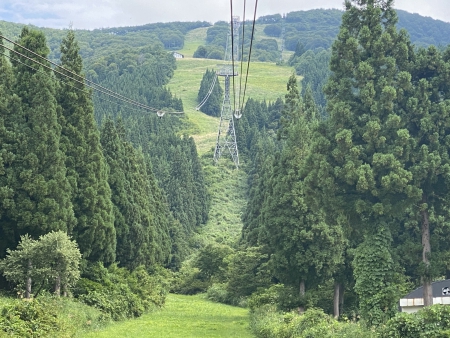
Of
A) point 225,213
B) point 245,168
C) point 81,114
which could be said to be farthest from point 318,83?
point 81,114

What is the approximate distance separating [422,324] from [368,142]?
12506 millimetres

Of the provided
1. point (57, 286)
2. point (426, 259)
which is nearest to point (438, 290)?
point (426, 259)

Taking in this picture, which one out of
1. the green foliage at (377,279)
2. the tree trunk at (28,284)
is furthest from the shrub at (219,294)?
the tree trunk at (28,284)

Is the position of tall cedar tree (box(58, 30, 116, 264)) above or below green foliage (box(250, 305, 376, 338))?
above

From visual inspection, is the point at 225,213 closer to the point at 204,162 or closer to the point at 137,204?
the point at 204,162

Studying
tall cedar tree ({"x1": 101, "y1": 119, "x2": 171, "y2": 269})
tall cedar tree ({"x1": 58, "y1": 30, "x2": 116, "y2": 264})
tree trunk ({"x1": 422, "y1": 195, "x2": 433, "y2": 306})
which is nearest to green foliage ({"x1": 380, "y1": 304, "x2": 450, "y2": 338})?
tree trunk ({"x1": 422, "y1": 195, "x2": 433, "y2": 306})

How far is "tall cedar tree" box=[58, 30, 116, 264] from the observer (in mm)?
32500

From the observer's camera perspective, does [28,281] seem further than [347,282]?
No

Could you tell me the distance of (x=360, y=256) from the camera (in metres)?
29.3

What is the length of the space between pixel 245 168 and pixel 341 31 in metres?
69.5

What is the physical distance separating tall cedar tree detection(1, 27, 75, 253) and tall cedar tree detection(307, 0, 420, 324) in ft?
32.6

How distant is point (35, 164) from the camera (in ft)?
96.2

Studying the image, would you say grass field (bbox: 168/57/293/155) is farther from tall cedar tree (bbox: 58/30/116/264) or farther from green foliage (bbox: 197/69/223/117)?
tall cedar tree (bbox: 58/30/116/264)

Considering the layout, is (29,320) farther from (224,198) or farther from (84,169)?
(224,198)
